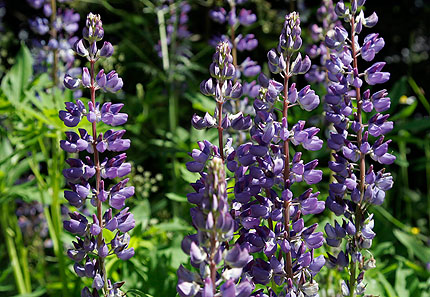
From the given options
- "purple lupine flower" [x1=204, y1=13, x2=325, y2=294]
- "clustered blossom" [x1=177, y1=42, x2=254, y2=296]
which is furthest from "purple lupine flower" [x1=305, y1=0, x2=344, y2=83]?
"clustered blossom" [x1=177, y1=42, x2=254, y2=296]

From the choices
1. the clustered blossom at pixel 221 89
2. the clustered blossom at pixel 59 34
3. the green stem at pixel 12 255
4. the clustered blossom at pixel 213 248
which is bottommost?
the green stem at pixel 12 255

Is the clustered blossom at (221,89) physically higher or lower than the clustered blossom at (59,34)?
lower

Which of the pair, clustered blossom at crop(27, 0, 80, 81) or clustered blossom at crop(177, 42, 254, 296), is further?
clustered blossom at crop(27, 0, 80, 81)

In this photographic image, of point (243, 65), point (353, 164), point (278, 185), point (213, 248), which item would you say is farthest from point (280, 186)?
point (243, 65)

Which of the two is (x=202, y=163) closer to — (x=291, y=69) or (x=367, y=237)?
(x=291, y=69)

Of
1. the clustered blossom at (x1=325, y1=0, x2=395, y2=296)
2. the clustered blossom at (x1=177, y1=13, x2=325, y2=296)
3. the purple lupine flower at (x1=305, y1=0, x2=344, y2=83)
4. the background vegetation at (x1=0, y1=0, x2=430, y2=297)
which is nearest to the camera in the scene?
the clustered blossom at (x1=177, y1=13, x2=325, y2=296)

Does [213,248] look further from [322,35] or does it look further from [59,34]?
[59,34]

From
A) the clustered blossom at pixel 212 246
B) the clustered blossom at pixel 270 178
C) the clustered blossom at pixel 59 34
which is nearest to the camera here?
the clustered blossom at pixel 212 246

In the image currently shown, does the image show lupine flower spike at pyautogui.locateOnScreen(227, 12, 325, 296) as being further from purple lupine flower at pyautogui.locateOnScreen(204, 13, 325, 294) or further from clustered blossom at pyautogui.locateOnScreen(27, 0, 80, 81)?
clustered blossom at pyautogui.locateOnScreen(27, 0, 80, 81)

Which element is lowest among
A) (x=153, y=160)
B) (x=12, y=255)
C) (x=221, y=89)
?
(x=12, y=255)

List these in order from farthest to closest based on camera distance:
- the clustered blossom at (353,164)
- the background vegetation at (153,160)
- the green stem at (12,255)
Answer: the green stem at (12,255), the background vegetation at (153,160), the clustered blossom at (353,164)

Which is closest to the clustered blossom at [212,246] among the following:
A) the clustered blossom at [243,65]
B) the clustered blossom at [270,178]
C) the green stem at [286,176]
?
the clustered blossom at [270,178]

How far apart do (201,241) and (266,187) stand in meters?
0.28

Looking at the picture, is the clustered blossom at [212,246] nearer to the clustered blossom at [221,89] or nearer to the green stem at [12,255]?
the clustered blossom at [221,89]
